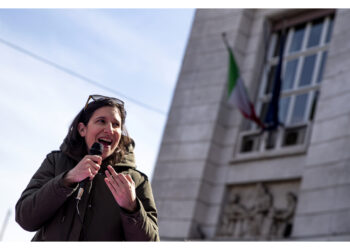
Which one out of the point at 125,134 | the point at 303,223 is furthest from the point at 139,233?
the point at 303,223

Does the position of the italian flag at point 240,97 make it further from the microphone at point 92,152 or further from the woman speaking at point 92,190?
the microphone at point 92,152

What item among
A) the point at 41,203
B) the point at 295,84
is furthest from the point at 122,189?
the point at 295,84

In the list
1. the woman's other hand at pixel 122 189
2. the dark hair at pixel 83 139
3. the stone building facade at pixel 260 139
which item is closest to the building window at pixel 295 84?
the stone building facade at pixel 260 139

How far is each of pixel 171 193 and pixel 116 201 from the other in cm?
1433

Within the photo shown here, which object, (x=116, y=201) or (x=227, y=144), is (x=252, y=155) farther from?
(x=116, y=201)

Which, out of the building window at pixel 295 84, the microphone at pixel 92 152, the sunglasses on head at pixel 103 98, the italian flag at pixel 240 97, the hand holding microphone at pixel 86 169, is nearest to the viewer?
the hand holding microphone at pixel 86 169

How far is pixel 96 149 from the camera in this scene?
2719 millimetres

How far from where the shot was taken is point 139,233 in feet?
8.79

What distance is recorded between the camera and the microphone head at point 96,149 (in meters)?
2.70

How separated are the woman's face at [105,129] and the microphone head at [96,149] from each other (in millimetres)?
76

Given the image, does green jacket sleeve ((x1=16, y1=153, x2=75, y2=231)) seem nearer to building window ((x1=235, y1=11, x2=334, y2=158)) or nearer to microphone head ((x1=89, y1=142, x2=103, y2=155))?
microphone head ((x1=89, y1=142, x2=103, y2=155))

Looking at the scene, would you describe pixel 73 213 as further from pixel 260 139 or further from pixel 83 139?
pixel 260 139
